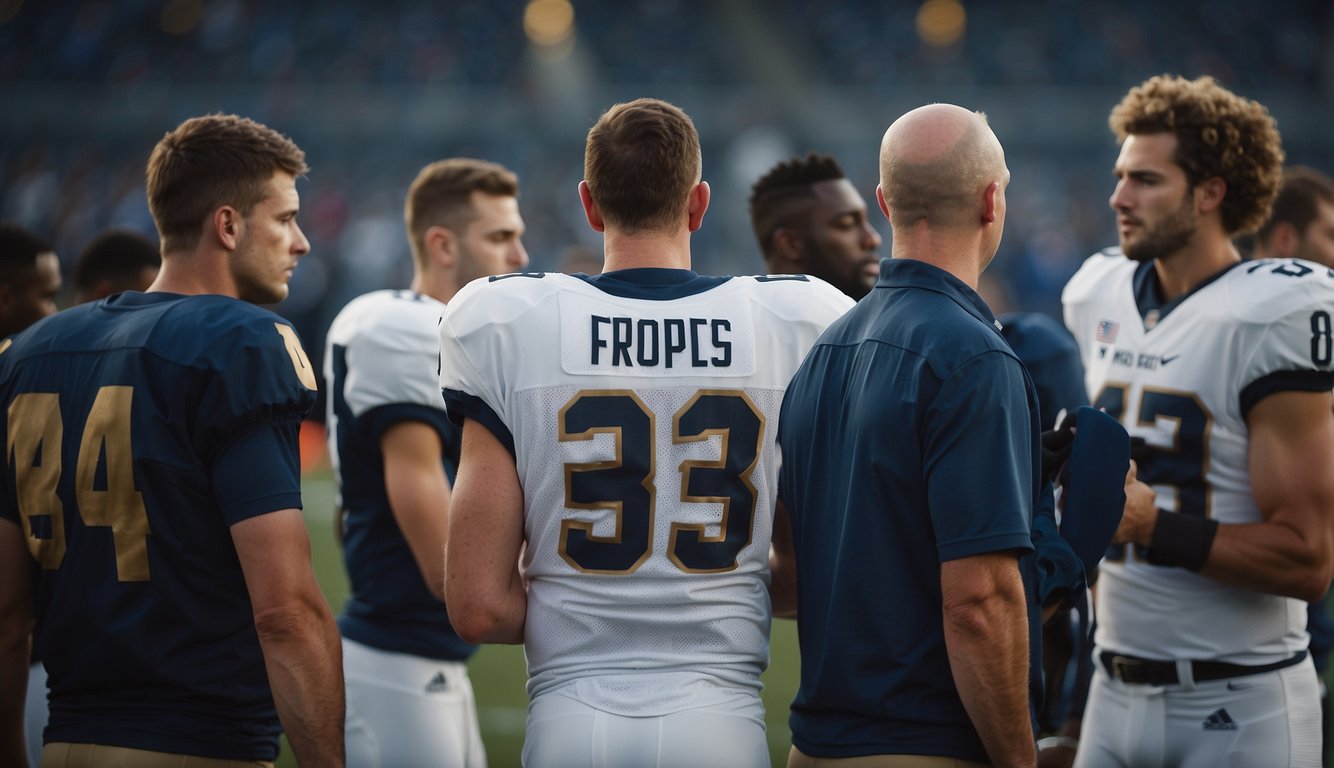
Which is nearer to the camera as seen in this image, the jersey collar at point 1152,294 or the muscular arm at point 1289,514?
the muscular arm at point 1289,514

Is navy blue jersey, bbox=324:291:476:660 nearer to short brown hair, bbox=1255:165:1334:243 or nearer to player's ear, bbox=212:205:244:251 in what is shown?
player's ear, bbox=212:205:244:251

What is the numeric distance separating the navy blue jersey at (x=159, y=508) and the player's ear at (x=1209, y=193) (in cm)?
260

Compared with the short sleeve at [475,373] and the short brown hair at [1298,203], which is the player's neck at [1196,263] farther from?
the short sleeve at [475,373]

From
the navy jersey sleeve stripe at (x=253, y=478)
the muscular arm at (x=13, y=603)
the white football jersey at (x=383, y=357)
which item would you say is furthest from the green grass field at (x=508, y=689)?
the navy jersey sleeve stripe at (x=253, y=478)

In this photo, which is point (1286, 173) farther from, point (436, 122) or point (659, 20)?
point (659, 20)

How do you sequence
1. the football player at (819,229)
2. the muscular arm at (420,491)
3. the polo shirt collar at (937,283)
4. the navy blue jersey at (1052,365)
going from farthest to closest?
1. the football player at (819,229)
2. the navy blue jersey at (1052,365)
3. the muscular arm at (420,491)
4. the polo shirt collar at (937,283)

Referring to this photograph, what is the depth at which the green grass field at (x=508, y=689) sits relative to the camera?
6.42 meters

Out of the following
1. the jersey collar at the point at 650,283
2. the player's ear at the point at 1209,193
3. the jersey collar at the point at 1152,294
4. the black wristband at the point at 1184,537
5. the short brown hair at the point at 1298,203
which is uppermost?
the short brown hair at the point at 1298,203

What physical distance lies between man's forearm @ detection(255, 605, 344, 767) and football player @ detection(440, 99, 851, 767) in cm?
32

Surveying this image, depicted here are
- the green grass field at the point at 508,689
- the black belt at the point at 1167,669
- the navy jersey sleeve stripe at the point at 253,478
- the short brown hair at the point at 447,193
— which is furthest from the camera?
the green grass field at the point at 508,689

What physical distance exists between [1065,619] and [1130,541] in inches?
29.7

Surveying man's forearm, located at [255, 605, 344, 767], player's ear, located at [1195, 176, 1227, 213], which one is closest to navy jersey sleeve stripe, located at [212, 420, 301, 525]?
man's forearm, located at [255, 605, 344, 767]

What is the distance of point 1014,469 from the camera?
7.94ft

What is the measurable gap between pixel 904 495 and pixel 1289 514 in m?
1.42
